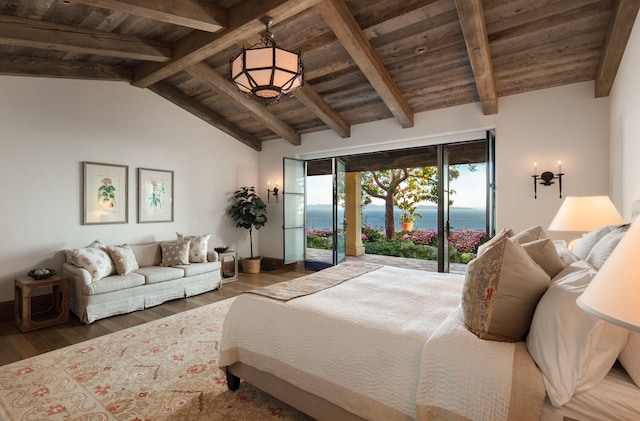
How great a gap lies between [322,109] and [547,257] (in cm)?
399

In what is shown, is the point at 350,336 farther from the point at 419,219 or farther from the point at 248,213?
the point at 419,219

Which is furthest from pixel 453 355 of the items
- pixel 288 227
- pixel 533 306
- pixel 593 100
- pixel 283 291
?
pixel 288 227

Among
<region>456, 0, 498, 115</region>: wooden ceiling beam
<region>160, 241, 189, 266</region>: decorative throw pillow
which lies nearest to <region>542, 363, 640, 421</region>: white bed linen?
<region>456, 0, 498, 115</region>: wooden ceiling beam

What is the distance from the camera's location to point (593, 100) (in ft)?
12.2

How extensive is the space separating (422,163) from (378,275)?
4.37 meters

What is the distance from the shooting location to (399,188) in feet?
30.2

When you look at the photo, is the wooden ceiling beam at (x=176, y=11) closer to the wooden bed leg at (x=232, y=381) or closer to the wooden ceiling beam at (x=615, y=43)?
the wooden bed leg at (x=232, y=381)

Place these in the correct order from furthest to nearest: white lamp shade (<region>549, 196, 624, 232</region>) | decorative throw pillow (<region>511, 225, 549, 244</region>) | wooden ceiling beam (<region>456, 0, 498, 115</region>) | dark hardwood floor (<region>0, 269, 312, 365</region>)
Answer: dark hardwood floor (<region>0, 269, 312, 365</region>) < wooden ceiling beam (<region>456, 0, 498, 115</region>) < white lamp shade (<region>549, 196, 624, 232</region>) < decorative throw pillow (<region>511, 225, 549, 244</region>)

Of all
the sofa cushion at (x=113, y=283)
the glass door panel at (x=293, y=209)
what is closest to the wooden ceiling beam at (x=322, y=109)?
the glass door panel at (x=293, y=209)

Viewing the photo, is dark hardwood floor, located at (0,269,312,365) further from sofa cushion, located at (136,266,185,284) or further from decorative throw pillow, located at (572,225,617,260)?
decorative throw pillow, located at (572,225,617,260)

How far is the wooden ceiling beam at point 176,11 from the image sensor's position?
2739 millimetres

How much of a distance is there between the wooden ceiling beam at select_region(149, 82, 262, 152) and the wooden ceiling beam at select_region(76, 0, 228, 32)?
2.35 m

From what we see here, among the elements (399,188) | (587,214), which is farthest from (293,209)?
(587,214)

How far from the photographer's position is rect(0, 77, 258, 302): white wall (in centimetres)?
381
